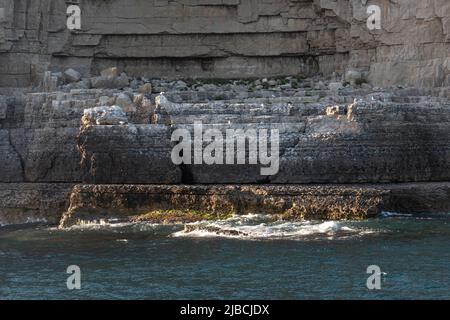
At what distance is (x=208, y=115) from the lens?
27469 millimetres

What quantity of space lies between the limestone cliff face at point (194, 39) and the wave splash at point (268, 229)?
15343 millimetres

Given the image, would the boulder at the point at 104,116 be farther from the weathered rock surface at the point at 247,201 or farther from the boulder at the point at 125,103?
the weathered rock surface at the point at 247,201

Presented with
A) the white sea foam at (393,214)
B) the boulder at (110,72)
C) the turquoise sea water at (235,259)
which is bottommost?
the turquoise sea water at (235,259)

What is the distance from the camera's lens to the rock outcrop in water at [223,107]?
25.4 meters

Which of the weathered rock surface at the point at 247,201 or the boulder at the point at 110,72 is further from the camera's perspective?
the boulder at the point at 110,72

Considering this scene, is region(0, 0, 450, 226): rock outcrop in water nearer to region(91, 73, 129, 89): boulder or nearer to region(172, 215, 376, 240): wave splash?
region(91, 73, 129, 89): boulder

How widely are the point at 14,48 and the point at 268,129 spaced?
1595cm

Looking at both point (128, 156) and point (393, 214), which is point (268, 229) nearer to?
point (393, 214)

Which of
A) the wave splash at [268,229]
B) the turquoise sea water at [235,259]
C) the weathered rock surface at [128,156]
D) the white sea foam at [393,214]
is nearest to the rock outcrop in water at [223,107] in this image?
the weathered rock surface at [128,156]

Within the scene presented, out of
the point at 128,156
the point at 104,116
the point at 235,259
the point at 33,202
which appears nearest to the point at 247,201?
the point at 128,156

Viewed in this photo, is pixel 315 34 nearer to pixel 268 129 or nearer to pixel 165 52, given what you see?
pixel 165 52

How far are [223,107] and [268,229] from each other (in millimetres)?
6770

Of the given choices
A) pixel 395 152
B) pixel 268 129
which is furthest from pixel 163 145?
pixel 395 152

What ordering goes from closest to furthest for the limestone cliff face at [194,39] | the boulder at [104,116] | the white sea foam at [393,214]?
the white sea foam at [393,214]
the boulder at [104,116]
the limestone cliff face at [194,39]
